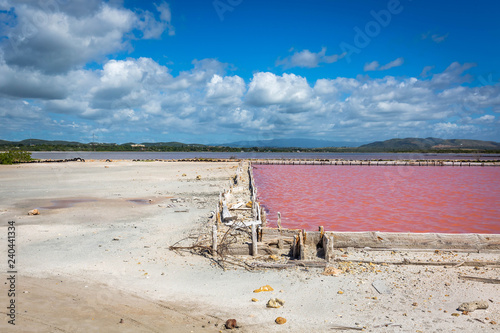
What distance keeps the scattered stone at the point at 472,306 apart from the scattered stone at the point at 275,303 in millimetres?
3038

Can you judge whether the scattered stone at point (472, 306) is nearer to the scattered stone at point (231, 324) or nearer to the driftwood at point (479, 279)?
the driftwood at point (479, 279)

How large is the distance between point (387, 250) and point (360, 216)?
6844 millimetres

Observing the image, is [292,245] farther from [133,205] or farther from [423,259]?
[133,205]

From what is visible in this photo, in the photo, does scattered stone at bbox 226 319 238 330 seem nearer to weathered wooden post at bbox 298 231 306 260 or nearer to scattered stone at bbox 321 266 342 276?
scattered stone at bbox 321 266 342 276

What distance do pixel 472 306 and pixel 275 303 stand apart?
336 cm

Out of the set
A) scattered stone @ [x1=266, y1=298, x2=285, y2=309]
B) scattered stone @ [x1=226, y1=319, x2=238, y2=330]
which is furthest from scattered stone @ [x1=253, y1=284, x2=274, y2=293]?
scattered stone @ [x1=226, y1=319, x2=238, y2=330]

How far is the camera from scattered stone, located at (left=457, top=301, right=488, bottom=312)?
17.9 ft

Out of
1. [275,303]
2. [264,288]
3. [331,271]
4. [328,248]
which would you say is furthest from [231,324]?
[328,248]

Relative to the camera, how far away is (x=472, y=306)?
18.0 feet

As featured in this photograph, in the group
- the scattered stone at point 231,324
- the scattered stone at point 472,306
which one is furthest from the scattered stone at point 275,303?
the scattered stone at point 472,306

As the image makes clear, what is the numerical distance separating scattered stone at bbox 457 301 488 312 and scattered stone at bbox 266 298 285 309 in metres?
3.04

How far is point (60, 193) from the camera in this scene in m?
17.8

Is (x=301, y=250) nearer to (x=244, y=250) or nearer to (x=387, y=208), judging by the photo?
(x=244, y=250)

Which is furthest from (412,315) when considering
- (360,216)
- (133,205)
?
(133,205)
